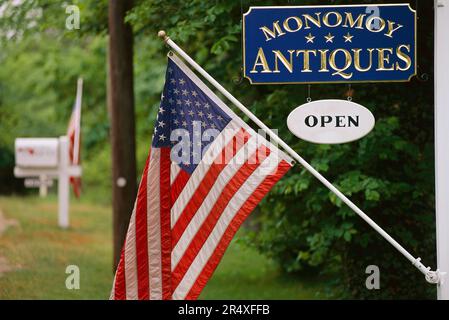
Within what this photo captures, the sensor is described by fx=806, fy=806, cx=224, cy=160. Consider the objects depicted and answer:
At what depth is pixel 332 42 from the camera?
6664mm

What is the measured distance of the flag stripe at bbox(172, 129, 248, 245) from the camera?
6.33m

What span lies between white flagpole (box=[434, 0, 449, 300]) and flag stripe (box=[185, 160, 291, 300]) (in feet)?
4.31

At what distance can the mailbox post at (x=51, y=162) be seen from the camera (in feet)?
51.6

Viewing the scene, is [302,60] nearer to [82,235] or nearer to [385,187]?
[385,187]

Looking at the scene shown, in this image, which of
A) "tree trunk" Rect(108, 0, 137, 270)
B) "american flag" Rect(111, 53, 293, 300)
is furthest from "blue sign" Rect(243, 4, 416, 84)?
"tree trunk" Rect(108, 0, 137, 270)

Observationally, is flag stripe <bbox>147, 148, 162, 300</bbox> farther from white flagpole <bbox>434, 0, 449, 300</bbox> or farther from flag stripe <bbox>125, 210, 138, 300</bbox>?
white flagpole <bbox>434, 0, 449, 300</bbox>

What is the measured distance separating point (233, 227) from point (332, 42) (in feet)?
5.76

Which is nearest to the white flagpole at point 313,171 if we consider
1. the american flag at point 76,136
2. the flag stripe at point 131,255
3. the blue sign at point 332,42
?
the blue sign at point 332,42

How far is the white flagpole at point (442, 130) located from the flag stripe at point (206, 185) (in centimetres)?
159

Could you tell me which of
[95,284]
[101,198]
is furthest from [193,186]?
[101,198]

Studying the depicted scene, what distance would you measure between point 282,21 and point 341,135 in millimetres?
1076

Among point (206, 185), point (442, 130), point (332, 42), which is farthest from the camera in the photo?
point (332, 42)

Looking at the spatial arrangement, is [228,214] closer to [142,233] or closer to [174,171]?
[174,171]

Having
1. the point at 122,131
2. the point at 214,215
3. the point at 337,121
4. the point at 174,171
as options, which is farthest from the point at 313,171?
the point at 122,131
